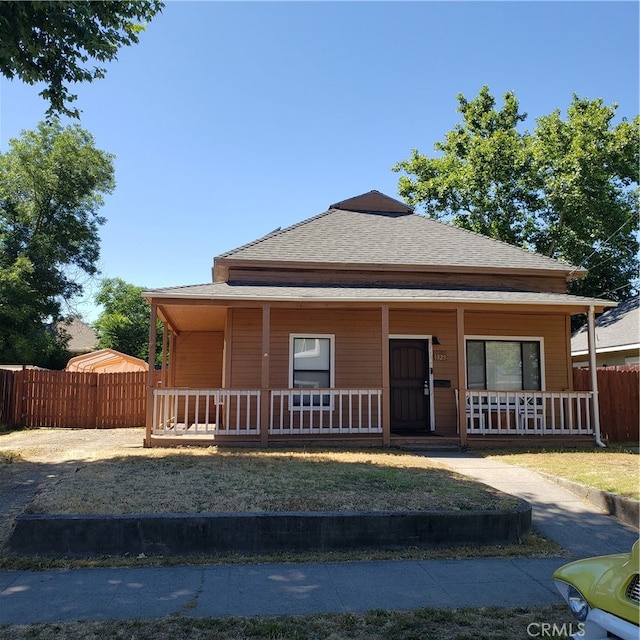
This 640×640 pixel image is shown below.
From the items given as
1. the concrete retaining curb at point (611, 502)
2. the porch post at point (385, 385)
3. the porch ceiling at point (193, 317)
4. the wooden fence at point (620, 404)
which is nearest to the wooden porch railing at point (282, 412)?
the porch post at point (385, 385)

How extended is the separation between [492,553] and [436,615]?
1.75 m

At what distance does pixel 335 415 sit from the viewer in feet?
41.5

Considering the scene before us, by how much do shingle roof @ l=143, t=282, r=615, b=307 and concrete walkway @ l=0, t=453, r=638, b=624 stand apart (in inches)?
255

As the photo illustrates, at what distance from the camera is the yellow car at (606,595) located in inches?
103

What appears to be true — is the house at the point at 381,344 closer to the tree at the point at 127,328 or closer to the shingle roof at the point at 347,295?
the shingle roof at the point at 347,295

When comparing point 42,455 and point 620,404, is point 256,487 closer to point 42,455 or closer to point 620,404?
point 42,455

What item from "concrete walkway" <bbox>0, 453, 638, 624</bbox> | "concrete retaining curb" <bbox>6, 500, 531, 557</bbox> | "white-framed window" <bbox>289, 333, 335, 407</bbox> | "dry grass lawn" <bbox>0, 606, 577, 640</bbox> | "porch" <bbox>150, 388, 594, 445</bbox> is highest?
"white-framed window" <bbox>289, 333, 335, 407</bbox>

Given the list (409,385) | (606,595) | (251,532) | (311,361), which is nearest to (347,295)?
(311,361)

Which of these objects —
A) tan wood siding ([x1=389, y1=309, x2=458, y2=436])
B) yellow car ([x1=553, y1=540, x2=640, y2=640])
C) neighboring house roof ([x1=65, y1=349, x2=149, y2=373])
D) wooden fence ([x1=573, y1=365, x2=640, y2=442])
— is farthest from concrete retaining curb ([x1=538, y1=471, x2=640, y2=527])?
neighboring house roof ([x1=65, y1=349, x2=149, y2=373])

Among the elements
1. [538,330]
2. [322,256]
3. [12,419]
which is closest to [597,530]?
[538,330]

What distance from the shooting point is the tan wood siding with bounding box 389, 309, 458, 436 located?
43.0ft

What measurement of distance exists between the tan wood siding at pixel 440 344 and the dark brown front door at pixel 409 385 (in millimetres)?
237

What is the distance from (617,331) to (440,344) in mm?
10654

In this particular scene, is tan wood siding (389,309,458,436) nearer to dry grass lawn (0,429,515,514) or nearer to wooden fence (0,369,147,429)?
dry grass lawn (0,429,515,514)
